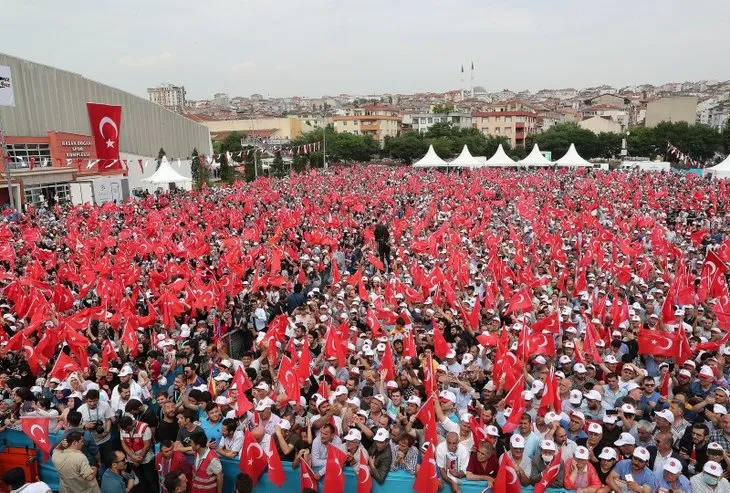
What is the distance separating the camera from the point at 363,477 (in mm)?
4977

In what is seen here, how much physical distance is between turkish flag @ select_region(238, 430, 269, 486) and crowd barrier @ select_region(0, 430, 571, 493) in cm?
12

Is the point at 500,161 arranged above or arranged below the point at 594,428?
above

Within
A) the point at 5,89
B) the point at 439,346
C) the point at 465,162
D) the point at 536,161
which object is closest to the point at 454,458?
the point at 439,346

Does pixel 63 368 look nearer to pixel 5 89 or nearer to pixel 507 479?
pixel 507 479

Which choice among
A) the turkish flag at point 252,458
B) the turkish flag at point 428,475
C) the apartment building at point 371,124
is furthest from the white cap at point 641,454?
the apartment building at point 371,124

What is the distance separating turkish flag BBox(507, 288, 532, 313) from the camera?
32.1 ft

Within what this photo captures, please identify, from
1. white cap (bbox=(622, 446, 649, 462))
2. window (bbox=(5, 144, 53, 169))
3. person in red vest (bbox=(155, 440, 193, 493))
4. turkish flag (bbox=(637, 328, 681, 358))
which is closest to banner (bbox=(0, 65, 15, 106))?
window (bbox=(5, 144, 53, 169))

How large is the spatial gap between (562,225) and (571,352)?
10.8m

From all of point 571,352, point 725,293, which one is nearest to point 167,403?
point 571,352

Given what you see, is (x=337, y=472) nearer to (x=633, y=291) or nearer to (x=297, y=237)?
(x=633, y=291)

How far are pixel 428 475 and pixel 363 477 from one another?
0.57 m

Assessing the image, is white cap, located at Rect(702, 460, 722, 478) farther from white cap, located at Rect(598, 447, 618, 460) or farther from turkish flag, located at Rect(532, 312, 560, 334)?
turkish flag, located at Rect(532, 312, 560, 334)

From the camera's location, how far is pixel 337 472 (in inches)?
196

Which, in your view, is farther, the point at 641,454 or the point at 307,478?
the point at 307,478
